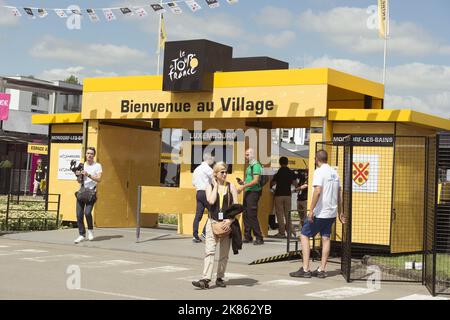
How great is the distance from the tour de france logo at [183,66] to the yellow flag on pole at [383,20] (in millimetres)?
6314

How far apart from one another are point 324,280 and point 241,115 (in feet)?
17.5

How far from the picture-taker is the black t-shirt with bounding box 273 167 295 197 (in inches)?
690

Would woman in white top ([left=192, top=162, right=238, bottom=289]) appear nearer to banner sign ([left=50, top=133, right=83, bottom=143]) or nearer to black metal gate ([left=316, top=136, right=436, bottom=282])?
black metal gate ([left=316, top=136, right=436, bottom=282])

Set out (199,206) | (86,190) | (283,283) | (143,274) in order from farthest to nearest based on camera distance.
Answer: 1. (199,206)
2. (86,190)
3. (143,274)
4. (283,283)

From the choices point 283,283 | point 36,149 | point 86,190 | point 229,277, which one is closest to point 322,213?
point 283,283

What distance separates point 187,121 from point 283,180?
9.69 ft

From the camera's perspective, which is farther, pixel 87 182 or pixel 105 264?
pixel 87 182

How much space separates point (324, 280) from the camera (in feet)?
37.0

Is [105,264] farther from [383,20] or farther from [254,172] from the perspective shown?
[383,20]

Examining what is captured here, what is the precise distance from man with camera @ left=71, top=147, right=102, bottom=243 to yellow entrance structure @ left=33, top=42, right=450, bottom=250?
1059 mm

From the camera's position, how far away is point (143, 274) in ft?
36.2

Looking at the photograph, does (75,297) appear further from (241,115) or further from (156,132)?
(156,132)
